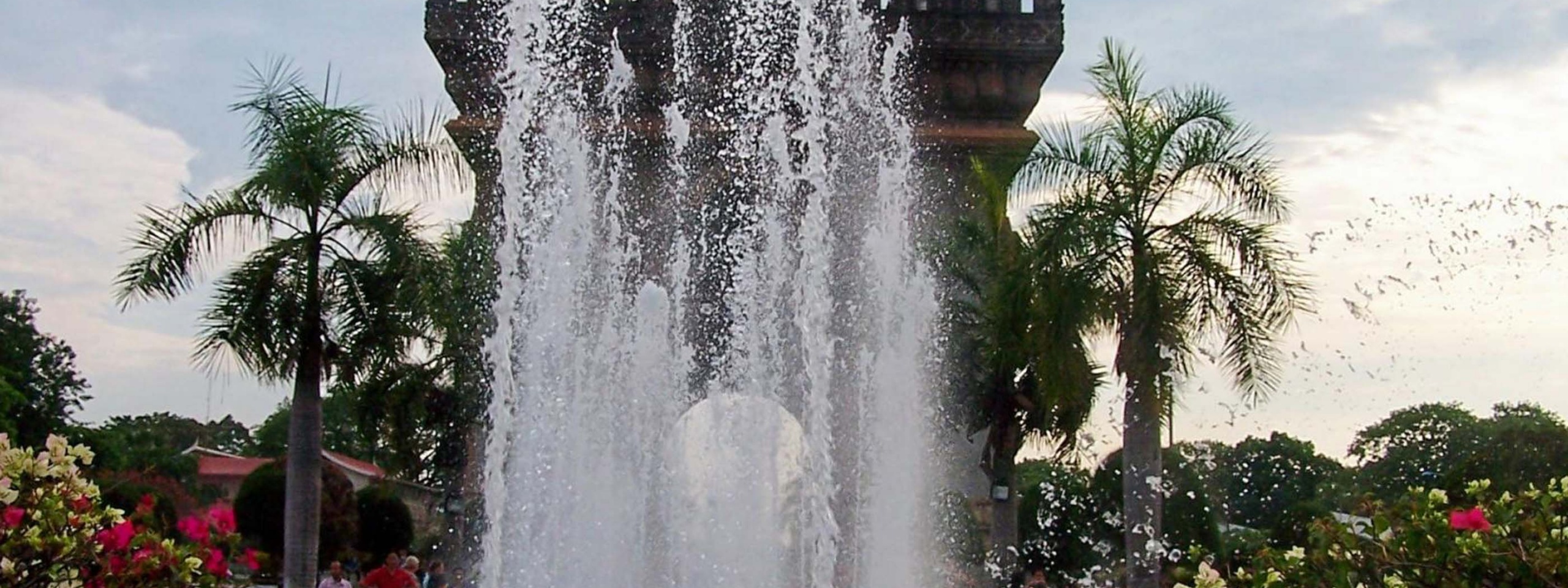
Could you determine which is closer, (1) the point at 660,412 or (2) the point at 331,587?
(2) the point at 331,587

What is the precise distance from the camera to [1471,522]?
596 centimetres

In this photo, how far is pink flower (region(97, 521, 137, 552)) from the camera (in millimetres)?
5961

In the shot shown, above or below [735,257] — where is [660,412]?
below

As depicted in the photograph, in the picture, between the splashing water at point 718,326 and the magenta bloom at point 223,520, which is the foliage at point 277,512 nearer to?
the splashing water at point 718,326

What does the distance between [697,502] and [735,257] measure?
6.16m

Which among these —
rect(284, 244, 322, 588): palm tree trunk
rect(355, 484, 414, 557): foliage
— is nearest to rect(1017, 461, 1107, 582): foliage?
rect(355, 484, 414, 557): foliage

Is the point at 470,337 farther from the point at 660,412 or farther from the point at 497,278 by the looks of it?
the point at 660,412

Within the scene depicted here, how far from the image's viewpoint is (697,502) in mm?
14500

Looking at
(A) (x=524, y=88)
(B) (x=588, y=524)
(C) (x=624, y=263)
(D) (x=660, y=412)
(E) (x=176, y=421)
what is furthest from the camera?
(E) (x=176, y=421)

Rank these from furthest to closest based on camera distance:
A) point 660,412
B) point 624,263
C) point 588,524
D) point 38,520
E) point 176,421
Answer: point 176,421 < point 624,263 < point 660,412 < point 588,524 < point 38,520

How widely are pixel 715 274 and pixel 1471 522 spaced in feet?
48.2

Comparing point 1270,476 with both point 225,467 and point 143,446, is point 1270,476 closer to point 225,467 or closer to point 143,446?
point 143,446

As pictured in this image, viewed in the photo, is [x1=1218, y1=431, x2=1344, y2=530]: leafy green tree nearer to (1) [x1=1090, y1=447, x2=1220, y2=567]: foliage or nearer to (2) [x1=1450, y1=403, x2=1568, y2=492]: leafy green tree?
(2) [x1=1450, y1=403, x2=1568, y2=492]: leafy green tree

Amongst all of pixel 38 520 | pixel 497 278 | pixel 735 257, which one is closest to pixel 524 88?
pixel 497 278
